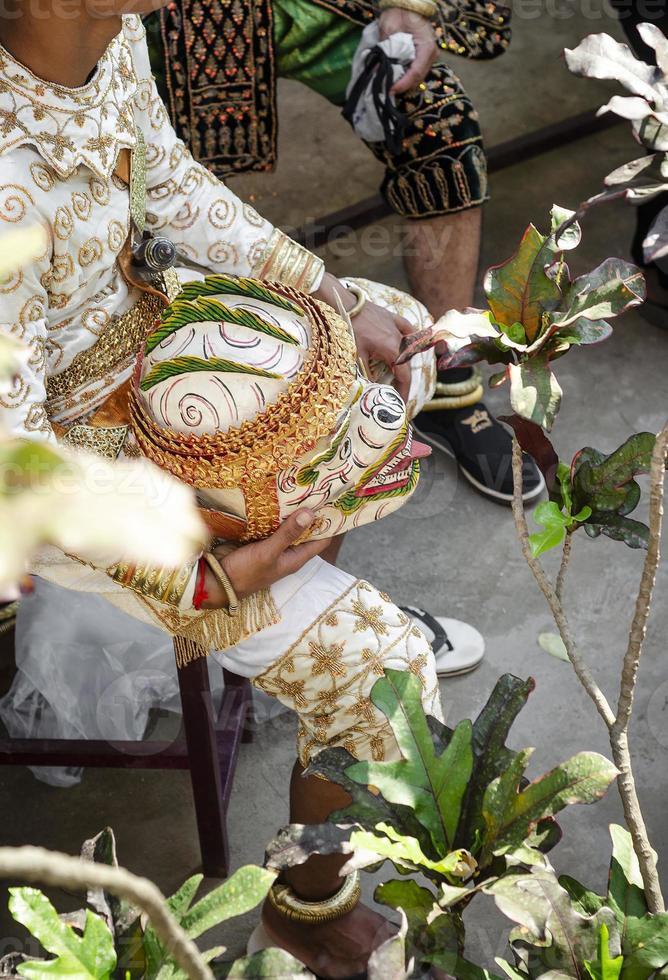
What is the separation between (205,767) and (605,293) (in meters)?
1.02

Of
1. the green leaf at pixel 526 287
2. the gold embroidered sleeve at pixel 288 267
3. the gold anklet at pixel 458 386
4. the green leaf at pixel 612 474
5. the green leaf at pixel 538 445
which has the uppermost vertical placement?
the green leaf at pixel 526 287

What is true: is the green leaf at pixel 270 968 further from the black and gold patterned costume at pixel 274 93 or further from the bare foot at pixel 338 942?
the black and gold patterned costume at pixel 274 93

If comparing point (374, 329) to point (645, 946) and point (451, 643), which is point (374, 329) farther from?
point (645, 946)

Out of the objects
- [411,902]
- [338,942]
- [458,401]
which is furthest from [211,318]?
[458,401]

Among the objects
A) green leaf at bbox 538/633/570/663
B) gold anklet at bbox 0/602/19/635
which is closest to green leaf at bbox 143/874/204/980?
gold anklet at bbox 0/602/19/635

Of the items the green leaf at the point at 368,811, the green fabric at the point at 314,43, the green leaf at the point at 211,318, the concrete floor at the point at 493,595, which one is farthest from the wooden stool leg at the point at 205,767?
the green fabric at the point at 314,43

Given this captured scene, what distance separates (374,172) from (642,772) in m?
1.96

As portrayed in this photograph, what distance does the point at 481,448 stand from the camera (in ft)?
8.05

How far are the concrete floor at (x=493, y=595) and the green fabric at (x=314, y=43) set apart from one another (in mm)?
737

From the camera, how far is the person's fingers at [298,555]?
55.2 inches

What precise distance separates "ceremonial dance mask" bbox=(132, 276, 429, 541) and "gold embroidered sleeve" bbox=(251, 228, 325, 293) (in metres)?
0.35

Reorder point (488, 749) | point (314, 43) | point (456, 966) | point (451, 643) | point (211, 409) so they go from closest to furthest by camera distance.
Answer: point (456, 966), point (488, 749), point (211, 409), point (451, 643), point (314, 43)

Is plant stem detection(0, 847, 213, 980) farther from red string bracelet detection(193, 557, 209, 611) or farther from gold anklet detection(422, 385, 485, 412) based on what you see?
gold anklet detection(422, 385, 485, 412)

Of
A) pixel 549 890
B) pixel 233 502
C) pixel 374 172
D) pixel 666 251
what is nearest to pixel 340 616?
pixel 233 502
